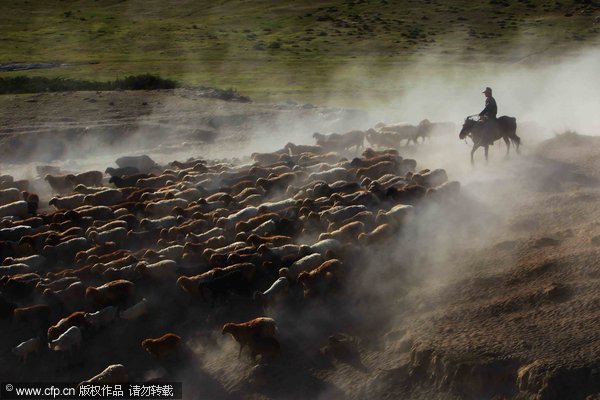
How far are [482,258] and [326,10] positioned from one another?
268 ft

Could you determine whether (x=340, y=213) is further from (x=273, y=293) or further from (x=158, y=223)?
(x=158, y=223)

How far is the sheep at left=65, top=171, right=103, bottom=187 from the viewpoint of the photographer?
2570 centimetres

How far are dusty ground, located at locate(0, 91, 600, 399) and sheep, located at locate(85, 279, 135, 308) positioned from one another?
0.78 meters

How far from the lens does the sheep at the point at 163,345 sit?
14.5 meters

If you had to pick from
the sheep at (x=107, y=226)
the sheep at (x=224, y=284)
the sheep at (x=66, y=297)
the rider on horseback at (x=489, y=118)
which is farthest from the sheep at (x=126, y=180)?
the rider on horseback at (x=489, y=118)

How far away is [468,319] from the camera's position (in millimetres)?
13789

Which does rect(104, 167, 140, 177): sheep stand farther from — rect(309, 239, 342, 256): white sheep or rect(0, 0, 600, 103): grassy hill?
rect(0, 0, 600, 103): grassy hill

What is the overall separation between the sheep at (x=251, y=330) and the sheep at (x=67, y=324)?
332 cm

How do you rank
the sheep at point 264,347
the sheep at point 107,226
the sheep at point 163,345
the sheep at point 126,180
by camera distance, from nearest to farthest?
the sheep at point 264,347
the sheep at point 163,345
the sheep at point 107,226
the sheep at point 126,180

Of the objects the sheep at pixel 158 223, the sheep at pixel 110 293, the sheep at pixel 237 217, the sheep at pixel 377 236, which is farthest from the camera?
the sheep at pixel 158 223

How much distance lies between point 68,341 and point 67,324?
550 mm

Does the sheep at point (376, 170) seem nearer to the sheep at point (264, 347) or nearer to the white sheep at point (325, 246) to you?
the white sheep at point (325, 246)

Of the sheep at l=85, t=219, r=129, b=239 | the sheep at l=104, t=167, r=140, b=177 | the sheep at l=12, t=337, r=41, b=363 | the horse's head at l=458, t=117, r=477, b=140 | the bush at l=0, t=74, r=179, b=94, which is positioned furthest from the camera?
the bush at l=0, t=74, r=179, b=94

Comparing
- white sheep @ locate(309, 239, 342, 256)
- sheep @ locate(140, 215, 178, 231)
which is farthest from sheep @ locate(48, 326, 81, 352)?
white sheep @ locate(309, 239, 342, 256)
